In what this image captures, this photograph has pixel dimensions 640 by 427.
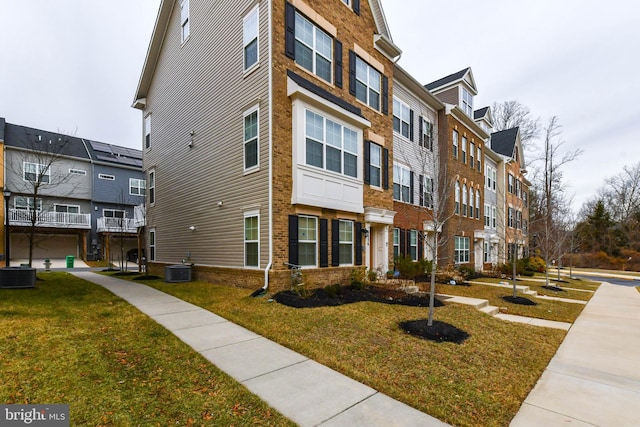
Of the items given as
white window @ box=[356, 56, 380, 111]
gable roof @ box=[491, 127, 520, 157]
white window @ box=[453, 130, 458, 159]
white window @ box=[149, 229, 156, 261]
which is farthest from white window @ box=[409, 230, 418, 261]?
gable roof @ box=[491, 127, 520, 157]

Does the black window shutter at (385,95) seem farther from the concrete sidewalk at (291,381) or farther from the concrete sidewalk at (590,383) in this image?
the concrete sidewalk at (291,381)

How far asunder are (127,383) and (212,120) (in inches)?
414

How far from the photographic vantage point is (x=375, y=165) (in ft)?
42.8

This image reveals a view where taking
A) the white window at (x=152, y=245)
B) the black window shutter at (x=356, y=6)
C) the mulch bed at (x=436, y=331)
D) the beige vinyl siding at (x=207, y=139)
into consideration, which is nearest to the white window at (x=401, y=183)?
the black window shutter at (x=356, y=6)

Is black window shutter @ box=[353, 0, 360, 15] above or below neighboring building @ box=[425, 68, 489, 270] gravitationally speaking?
above

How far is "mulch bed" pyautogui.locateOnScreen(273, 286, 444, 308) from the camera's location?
8086 millimetres

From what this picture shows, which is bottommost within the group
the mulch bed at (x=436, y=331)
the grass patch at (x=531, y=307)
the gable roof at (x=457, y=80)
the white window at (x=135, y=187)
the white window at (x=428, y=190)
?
the grass patch at (x=531, y=307)

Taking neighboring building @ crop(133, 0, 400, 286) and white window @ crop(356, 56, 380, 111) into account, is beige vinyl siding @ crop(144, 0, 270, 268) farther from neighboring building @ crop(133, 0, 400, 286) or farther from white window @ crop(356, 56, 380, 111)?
white window @ crop(356, 56, 380, 111)

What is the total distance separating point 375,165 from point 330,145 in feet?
10.7

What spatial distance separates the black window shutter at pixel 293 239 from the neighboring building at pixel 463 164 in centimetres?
1201

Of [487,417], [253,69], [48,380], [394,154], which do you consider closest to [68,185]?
[253,69]

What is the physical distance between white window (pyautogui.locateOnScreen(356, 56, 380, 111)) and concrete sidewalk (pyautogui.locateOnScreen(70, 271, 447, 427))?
10.4 meters

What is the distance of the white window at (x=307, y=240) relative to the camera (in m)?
9.70

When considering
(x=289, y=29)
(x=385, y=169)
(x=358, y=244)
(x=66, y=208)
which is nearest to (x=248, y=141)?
(x=289, y=29)
